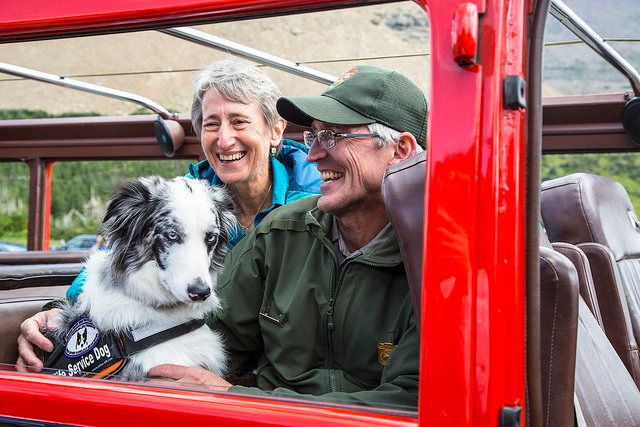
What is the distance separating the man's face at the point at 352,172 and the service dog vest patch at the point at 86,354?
26.1 inches

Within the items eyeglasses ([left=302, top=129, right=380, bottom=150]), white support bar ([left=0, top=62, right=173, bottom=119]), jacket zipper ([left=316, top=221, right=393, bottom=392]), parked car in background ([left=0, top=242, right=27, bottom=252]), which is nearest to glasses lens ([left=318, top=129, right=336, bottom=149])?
eyeglasses ([left=302, top=129, right=380, bottom=150])

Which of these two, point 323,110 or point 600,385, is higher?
point 323,110

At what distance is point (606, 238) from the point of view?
2883 mm

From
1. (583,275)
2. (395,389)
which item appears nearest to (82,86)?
(583,275)

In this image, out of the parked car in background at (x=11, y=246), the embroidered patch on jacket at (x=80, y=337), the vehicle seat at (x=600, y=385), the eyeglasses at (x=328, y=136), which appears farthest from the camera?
the parked car in background at (x=11, y=246)

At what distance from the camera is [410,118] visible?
2123mm

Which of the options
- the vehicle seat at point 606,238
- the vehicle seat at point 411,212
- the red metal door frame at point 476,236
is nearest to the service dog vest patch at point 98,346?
the vehicle seat at point 411,212

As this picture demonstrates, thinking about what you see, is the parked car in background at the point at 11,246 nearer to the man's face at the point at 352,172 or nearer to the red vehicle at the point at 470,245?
the man's face at the point at 352,172

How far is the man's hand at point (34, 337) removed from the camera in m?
1.95

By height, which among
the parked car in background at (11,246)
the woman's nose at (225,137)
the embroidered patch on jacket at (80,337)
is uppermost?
the woman's nose at (225,137)

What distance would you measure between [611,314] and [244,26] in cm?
166

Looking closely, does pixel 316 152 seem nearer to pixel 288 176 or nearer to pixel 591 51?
pixel 288 176

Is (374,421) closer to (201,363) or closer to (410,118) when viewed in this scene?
(201,363)

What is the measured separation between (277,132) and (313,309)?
1.09 metres
